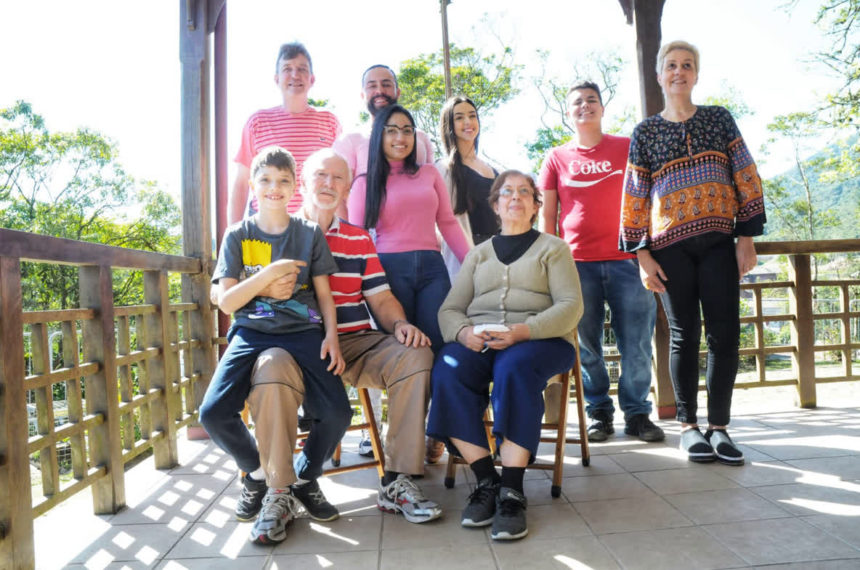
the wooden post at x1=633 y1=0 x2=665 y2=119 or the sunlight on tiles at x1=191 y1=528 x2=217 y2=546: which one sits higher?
the wooden post at x1=633 y1=0 x2=665 y2=119

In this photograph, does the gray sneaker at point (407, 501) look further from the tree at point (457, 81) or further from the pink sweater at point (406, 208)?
the tree at point (457, 81)

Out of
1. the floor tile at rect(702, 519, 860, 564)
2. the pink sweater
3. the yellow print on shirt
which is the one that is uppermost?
the pink sweater

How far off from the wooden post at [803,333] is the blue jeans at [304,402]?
108 inches

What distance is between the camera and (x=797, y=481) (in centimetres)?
218

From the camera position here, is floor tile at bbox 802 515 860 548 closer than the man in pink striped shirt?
Yes

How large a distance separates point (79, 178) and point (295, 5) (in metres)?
10.8

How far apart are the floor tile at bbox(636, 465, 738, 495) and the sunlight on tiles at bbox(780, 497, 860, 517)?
0.72 ft

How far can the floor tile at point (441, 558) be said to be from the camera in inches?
64.9

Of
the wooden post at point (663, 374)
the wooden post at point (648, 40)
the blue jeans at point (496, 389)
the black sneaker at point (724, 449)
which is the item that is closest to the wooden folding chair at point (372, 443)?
the blue jeans at point (496, 389)

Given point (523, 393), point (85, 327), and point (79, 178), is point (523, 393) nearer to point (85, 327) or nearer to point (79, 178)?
point (85, 327)

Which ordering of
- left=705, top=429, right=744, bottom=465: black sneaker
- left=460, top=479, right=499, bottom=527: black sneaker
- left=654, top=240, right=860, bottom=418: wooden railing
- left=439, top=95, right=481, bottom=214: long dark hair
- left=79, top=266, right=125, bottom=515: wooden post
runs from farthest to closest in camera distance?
left=654, top=240, right=860, bottom=418: wooden railing < left=439, top=95, right=481, bottom=214: long dark hair < left=705, top=429, right=744, bottom=465: black sneaker < left=79, top=266, right=125, bottom=515: wooden post < left=460, top=479, right=499, bottom=527: black sneaker

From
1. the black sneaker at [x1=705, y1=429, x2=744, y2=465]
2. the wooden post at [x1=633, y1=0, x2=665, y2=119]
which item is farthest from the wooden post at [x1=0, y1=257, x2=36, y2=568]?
the wooden post at [x1=633, y1=0, x2=665, y2=119]

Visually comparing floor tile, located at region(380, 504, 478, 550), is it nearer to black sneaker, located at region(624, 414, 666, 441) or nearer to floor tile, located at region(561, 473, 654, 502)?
floor tile, located at region(561, 473, 654, 502)

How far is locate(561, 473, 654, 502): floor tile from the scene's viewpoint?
7.05 ft
